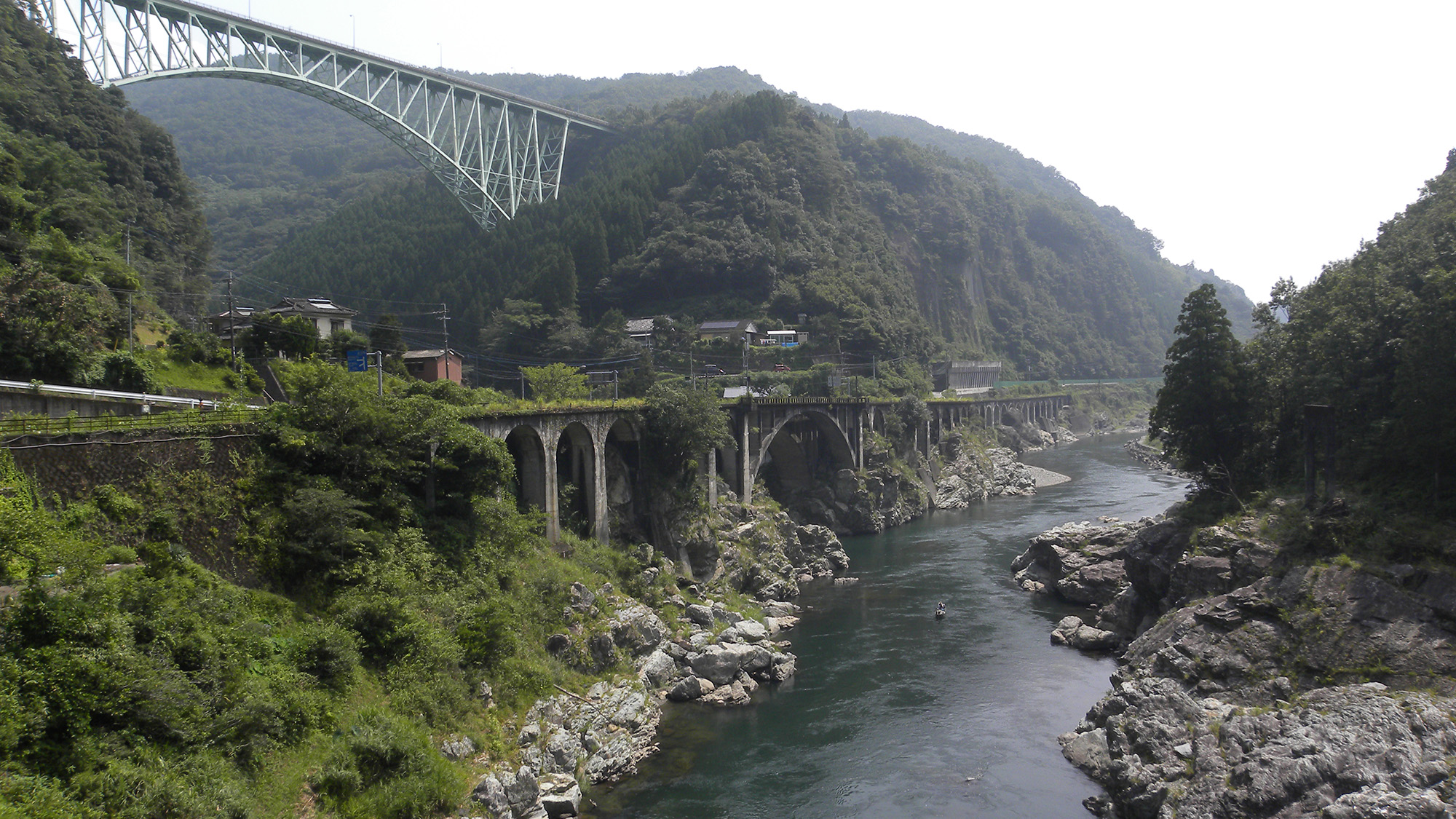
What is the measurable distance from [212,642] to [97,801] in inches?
164

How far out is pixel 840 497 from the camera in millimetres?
62688

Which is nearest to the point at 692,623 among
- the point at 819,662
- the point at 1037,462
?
the point at 819,662

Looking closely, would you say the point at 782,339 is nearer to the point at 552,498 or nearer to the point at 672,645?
the point at 552,498

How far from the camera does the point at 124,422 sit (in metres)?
21.0

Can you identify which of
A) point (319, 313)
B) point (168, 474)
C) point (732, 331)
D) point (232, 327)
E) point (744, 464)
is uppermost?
point (732, 331)

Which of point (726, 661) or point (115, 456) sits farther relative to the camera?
point (726, 661)

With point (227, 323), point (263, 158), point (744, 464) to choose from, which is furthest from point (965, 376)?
point (263, 158)

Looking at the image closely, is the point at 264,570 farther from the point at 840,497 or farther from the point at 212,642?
the point at 840,497

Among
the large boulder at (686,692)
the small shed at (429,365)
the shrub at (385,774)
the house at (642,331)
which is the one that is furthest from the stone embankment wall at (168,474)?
the house at (642,331)

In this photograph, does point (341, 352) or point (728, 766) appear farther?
point (341, 352)

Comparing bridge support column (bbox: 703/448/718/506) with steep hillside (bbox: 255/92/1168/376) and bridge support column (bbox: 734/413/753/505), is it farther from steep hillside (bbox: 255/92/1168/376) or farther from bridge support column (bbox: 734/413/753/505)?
steep hillside (bbox: 255/92/1168/376)

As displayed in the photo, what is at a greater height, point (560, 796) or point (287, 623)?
point (287, 623)

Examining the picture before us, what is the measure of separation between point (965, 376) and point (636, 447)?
7239 cm

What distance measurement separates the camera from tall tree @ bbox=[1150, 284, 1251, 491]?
120 feet
